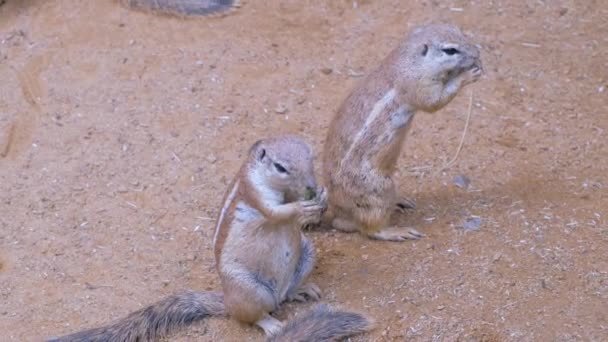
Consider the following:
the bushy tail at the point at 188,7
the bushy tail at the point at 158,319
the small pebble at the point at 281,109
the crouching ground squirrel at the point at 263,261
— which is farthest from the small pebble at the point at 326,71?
the bushy tail at the point at 158,319

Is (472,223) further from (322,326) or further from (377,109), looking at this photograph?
(322,326)

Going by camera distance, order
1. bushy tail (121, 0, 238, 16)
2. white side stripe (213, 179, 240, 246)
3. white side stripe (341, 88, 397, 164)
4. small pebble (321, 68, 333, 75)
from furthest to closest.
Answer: bushy tail (121, 0, 238, 16)
small pebble (321, 68, 333, 75)
white side stripe (341, 88, 397, 164)
white side stripe (213, 179, 240, 246)

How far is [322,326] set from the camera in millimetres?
4898

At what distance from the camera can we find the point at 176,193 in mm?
6430

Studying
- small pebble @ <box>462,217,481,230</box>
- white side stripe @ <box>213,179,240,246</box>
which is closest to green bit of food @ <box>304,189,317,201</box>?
white side stripe @ <box>213,179,240,246</box>

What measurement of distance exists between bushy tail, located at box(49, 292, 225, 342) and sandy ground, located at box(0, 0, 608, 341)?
9 centimetres

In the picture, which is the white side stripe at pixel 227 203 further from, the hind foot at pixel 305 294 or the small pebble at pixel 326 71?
the small pebble at pixel 326 71

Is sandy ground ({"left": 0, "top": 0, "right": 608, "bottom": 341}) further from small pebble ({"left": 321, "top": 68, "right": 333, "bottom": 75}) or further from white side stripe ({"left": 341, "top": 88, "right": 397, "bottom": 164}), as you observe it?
white side stripe ({"left": 341, "top": 88, "right": 397, "bottom": 164})

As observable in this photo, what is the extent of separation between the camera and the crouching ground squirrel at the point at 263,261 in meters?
4.76

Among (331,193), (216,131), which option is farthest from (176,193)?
(331,193)

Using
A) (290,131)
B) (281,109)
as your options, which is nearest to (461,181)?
(290,131)

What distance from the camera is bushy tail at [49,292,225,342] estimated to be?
5.06m

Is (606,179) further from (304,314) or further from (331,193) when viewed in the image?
(304,314)

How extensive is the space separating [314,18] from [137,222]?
2.96m
